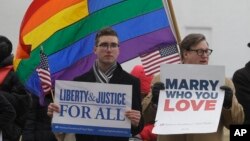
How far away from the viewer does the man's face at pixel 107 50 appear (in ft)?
15.0

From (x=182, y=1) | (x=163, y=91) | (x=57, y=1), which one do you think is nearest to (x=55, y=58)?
(x=57, y=1)

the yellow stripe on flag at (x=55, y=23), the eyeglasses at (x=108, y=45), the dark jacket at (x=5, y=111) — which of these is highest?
the yellow stripe on flag at (x=55, y=23)

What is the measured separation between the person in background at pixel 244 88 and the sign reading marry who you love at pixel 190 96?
0.84 metres

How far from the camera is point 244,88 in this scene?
5426mm

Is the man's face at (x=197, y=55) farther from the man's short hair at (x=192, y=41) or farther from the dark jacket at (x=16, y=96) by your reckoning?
the dark jacket at (x=16, y=96)

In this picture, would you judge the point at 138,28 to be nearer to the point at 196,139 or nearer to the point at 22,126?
the point at 22,126

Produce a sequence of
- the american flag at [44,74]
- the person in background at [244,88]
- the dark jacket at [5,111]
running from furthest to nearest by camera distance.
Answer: the dark jacket at [5,111], the person in background at [244,88], the american flag at [44,74]

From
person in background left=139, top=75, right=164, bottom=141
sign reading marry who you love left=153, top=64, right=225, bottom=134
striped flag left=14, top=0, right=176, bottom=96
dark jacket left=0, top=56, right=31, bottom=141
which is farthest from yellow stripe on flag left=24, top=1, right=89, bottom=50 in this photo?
sign reading marry who you love left=153, top=64, right=225, bottom=134

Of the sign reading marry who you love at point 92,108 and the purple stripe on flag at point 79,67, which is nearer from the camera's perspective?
the sign reading marry who you love at point 92,108

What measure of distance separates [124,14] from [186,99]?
1708mm

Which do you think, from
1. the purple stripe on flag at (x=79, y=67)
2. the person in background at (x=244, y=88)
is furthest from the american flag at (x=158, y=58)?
the person in background at (x=244, y=88)

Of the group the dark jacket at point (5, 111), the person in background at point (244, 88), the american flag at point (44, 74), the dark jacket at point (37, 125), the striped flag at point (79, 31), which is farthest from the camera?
the dark jacket at point (37, 125)

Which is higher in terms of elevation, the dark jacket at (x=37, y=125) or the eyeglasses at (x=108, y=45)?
the eyeglasses at (x=108, y=45)

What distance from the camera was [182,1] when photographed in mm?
14961
